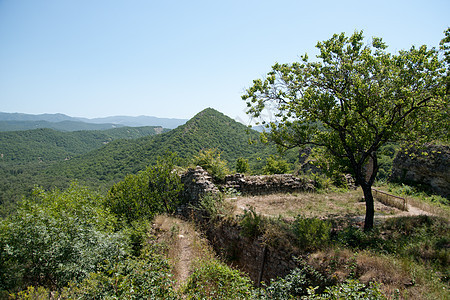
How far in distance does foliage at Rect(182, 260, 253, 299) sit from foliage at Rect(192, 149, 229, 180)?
287 inches

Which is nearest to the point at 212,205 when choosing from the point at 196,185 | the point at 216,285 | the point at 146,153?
the point at 196,185

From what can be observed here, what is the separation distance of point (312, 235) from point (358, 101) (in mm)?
4072

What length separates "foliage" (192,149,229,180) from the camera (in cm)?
1288

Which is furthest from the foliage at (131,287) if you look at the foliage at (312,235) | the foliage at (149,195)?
the foliage at (149,195)

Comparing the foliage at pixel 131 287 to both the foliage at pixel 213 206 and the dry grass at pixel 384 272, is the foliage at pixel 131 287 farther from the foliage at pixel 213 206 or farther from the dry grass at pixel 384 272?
the foliage at pixel 213 206

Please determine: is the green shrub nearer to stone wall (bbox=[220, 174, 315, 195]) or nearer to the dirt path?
the dirt path

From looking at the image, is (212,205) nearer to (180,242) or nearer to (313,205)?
(180,242)

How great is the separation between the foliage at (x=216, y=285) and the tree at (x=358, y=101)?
461 centimetres

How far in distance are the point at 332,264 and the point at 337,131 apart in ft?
13.5

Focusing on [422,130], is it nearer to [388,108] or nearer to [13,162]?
[388,108]

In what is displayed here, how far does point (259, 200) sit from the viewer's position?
11773mm

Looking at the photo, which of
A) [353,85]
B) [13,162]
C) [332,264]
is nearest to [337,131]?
[353,85]

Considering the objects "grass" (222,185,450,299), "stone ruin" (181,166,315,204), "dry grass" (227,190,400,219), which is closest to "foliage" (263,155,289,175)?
"stone ruin" (181,166,315,204)

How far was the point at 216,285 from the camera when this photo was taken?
5.12 metres
